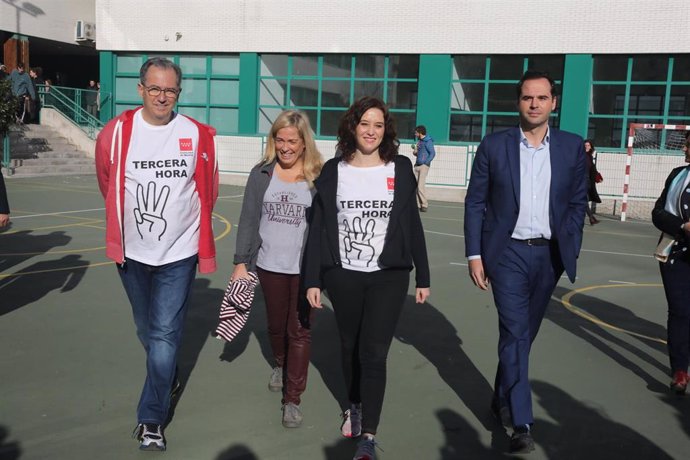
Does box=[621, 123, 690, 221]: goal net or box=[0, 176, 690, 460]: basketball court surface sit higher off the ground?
box=[621, 123, 690, 221]: goal net

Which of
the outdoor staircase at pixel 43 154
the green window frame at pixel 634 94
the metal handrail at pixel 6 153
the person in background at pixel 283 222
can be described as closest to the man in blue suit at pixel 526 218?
the person in background at pixel 283 222

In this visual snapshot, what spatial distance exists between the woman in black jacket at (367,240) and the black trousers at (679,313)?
2148 mm

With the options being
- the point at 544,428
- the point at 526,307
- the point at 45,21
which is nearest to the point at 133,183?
the point at 526,307

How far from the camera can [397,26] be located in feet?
72.9

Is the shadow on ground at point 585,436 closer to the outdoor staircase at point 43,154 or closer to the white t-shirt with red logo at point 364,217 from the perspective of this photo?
the white t-shirt with red logo at point 364,217

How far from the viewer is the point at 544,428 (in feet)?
13.8

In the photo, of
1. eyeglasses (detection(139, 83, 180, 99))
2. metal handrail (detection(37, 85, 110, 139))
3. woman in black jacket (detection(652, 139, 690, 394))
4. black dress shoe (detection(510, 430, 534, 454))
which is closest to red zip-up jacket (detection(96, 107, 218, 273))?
eyeglasses (detection(139, 83, 180, 99))

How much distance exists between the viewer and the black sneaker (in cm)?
370

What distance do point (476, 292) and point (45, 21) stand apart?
83.2 feet

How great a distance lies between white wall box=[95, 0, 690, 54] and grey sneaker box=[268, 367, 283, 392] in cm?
1841

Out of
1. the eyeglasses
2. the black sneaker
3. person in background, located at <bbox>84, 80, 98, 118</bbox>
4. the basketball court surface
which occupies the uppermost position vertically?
person in background, located at <bbox>84, 80, 98, 118</bbox>

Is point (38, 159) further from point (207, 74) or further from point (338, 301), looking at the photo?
point (338, 301)

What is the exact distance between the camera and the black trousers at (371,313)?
3760mm

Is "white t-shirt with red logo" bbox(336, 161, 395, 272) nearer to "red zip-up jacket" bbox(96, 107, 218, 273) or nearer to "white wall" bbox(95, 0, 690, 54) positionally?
"red zip-up jacket" bbox(96, 107, 218, 273)
